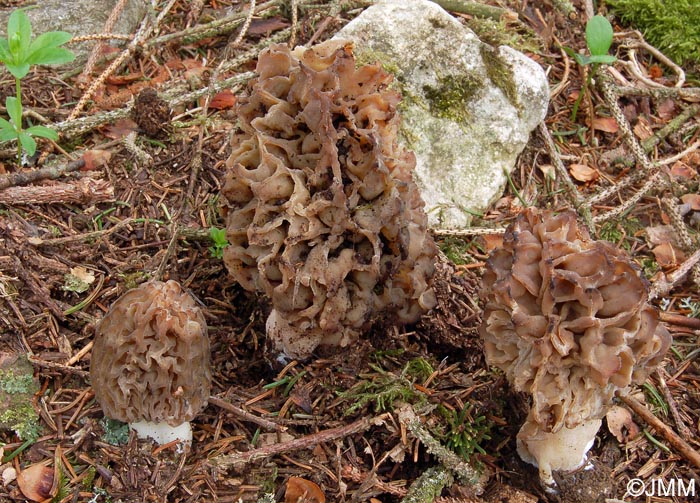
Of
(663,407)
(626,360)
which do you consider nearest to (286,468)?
(626,360)

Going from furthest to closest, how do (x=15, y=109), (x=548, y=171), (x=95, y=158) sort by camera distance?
(x=548, y=171) → (x=95, y=158) → (x=15, y=109)

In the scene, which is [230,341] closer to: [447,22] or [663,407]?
[663,407]

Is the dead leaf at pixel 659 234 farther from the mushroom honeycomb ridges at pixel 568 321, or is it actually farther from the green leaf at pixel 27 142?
the green leaf at pixel 27 142

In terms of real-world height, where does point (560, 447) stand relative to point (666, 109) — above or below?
below

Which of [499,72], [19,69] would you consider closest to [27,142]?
[19,69]

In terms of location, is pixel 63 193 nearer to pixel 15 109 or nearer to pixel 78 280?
pixel 15 109

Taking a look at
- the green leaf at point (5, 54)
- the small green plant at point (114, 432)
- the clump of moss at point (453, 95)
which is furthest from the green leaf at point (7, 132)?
the clump of moss at point (453, 95)

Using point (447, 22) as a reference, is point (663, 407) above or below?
below
